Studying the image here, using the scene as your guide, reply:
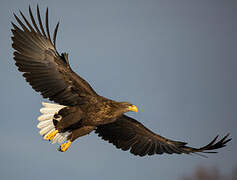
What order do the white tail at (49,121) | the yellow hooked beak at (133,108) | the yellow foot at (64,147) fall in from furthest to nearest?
the white tail at (49,121) < the yellow foot at (64,147) < the yellow hooked beak at (133,108)

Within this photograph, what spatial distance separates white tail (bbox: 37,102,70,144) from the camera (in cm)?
889

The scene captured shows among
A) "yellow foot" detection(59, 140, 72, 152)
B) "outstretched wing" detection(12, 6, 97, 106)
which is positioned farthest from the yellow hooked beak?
"yellow foot" detection(59, 140, 72, 152)

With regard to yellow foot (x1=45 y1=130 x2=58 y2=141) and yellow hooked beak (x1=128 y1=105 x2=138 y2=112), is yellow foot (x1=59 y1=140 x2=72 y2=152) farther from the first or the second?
yellow hooked beak (x1=128 y1=105 x2=138 y2=112)

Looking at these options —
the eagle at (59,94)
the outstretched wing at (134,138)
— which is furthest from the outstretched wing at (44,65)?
the outstretched wing at (134,138)

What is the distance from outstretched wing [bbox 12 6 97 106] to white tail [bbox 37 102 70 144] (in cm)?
26

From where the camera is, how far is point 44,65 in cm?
876

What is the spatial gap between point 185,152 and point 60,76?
2935mm

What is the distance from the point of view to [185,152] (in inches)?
366

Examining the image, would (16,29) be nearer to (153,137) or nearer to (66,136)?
(66,136)

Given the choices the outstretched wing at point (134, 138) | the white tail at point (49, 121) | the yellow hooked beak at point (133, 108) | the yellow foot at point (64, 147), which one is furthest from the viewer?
the outstretched wing at point (134, 138)

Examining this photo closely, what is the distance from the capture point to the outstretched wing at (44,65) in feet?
28.2

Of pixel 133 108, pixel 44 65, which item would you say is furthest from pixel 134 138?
pixel 44 65

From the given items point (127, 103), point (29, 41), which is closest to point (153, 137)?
point (127, 103)

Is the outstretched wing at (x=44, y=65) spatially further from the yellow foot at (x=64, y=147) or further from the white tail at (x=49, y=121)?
the yellow foot at (x=64, y=147)
